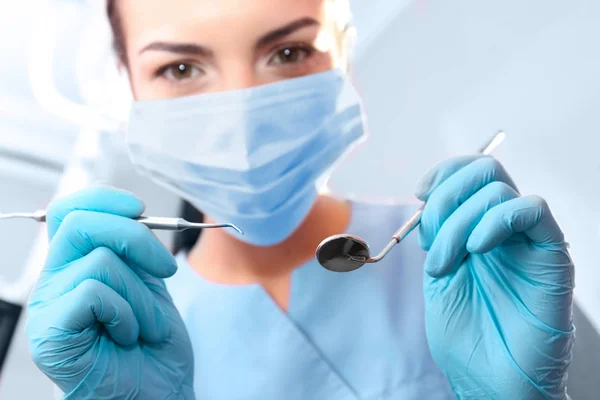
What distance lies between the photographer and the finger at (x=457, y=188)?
768mm

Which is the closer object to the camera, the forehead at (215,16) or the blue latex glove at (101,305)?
the blue latex glove at (101,305)

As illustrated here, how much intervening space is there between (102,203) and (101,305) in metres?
0.16

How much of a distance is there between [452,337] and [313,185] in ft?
1.20

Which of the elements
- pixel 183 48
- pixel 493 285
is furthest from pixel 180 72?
pixel 493 285

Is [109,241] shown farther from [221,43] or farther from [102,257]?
[221,43]

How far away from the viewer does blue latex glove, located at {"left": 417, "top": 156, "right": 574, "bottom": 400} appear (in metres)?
0.72

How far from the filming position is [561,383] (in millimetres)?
788

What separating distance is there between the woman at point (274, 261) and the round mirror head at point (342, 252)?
0.13 metres

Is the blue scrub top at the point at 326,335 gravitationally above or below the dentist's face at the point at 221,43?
below

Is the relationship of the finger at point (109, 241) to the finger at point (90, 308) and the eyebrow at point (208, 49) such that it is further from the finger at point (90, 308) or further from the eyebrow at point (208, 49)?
the eyebrow at point (208, 49)

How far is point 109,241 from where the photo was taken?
77 cm

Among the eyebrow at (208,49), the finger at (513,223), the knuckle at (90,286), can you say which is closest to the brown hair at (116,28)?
the eyebrow at (208,49)

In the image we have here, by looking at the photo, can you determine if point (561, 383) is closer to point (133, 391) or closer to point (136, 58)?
point (133, 391)

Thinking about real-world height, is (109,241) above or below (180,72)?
below
